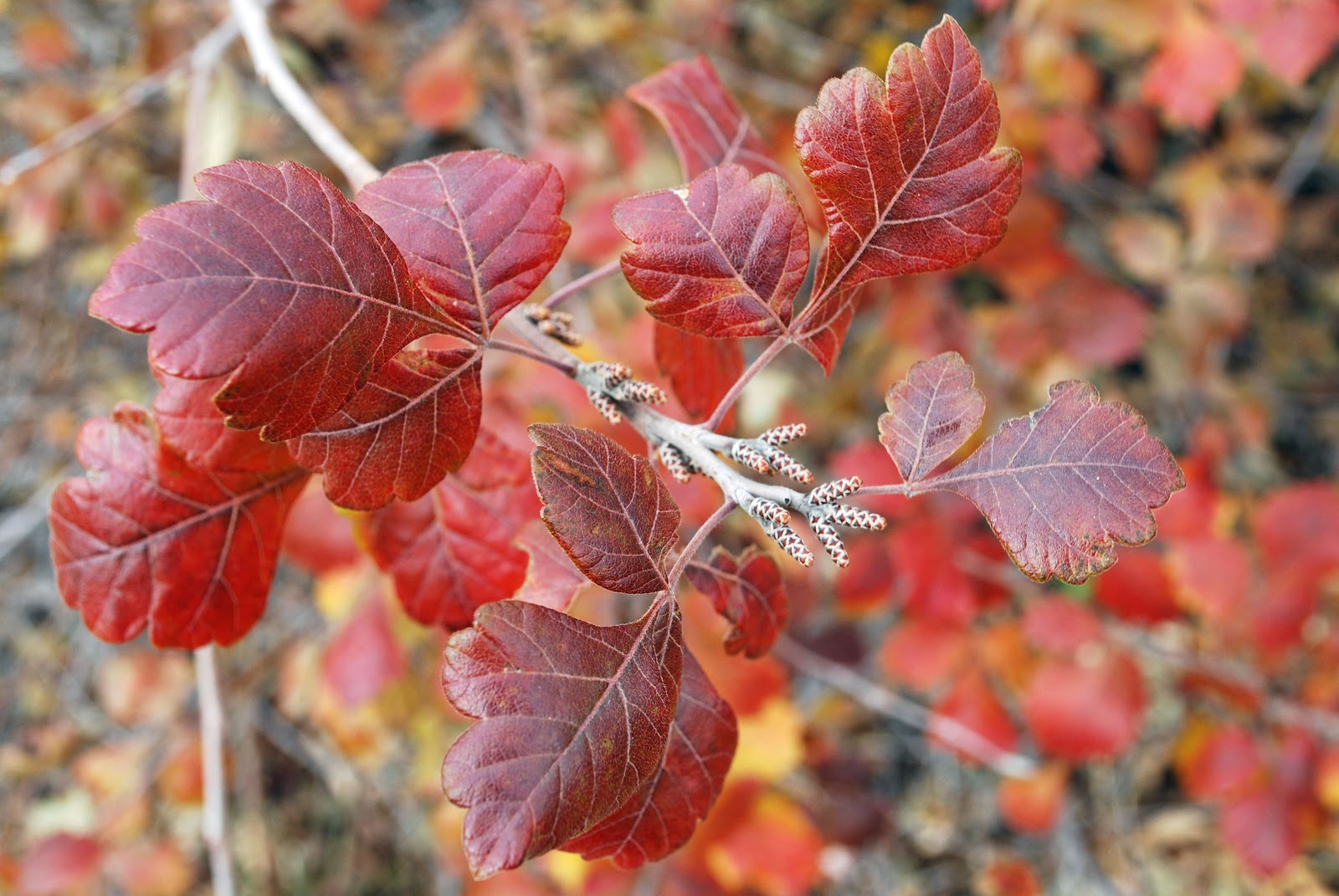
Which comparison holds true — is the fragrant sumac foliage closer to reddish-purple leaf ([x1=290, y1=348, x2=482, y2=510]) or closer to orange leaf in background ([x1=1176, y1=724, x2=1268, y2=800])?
reddish-purple leaf ([x1=290, y1=348, x2=482, y2=510])

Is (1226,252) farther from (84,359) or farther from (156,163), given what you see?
(84,359)

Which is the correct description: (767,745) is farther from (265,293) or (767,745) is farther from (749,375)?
(265,293)

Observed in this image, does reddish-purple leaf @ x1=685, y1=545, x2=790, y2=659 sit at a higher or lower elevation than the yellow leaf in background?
higher

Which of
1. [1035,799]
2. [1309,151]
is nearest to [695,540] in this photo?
[1035,799]

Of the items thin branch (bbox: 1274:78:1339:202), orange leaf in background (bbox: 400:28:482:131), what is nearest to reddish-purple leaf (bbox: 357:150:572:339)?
orange leaf in background (bbox: 400:28:482:131)

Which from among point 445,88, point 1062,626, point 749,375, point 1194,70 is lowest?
point 1062,626

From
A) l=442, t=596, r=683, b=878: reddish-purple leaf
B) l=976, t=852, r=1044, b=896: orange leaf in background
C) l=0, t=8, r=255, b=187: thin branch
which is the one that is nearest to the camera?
l=442, t=596, r=683, b=878: reddish-purple leaf
